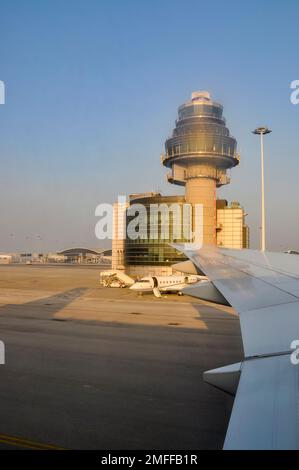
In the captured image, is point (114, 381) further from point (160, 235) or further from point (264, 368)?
point (160, 235)

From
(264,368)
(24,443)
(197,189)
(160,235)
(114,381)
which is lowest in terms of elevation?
(114,381)

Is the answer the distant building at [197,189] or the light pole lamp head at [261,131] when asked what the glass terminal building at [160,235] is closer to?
the distant building at [197,189]

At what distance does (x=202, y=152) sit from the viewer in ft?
276

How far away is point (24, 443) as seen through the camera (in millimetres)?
10891

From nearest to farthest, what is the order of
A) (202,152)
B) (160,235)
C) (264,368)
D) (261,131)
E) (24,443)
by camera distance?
(264,368)
(24,443)
(261,131)
(160,235)
(202,152)

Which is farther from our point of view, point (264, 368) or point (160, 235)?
point (160, 235)

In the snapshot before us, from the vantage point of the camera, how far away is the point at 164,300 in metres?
46.7

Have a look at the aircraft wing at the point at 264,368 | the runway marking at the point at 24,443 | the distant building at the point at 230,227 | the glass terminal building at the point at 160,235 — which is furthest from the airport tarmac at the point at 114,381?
the distant building at the point at 230,227

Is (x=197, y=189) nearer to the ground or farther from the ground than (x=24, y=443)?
farther from the ground

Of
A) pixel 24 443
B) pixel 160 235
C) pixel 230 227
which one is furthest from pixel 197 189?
pixel 24 443

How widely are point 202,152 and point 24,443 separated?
78750mm

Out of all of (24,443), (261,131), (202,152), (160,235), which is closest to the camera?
(24,443)

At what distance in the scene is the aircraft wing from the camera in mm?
4090
